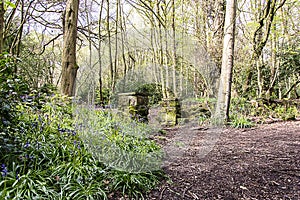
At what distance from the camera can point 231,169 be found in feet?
7.02

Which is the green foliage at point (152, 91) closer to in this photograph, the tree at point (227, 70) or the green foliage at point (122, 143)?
the green foliage at point (122, 143)

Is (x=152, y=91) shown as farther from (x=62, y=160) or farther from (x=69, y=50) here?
(x=69, y=50)

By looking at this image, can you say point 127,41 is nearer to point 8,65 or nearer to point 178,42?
point 178,42

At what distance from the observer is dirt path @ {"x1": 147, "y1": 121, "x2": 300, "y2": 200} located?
173cm

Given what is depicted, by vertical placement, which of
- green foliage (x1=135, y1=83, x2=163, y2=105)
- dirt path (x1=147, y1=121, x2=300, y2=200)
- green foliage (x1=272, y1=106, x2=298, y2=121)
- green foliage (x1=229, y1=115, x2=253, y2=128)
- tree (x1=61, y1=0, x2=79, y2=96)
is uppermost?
tree (x1=61, y1=0, x2=79, y2=96)

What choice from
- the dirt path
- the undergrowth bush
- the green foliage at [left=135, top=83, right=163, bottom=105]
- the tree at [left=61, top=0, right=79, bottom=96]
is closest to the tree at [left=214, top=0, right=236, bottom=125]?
the dirt path

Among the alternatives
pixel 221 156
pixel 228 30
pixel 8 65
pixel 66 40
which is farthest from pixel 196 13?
pixel 8 65

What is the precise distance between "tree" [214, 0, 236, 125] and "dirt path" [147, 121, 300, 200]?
1493mm

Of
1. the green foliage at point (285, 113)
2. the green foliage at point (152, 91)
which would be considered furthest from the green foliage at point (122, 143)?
the green foliage at point (285, 113)

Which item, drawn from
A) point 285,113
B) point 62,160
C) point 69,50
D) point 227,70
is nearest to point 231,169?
point 62,160

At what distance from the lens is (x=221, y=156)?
2.56 m

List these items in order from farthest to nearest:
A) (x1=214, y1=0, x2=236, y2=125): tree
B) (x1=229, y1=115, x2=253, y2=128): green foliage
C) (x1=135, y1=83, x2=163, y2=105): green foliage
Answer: (x1=214, y1=0, x2=236, y2=125): tree
(x1=229, y1=115, x2=253, y2=128): green foliage
(x1=135, y1=83, x2=163, y2=105): green foliage

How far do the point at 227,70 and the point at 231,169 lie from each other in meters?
2.91

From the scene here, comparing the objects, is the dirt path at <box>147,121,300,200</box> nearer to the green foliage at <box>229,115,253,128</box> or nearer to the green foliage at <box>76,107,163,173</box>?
the green foliage at <box>76,107,163,173</box>
